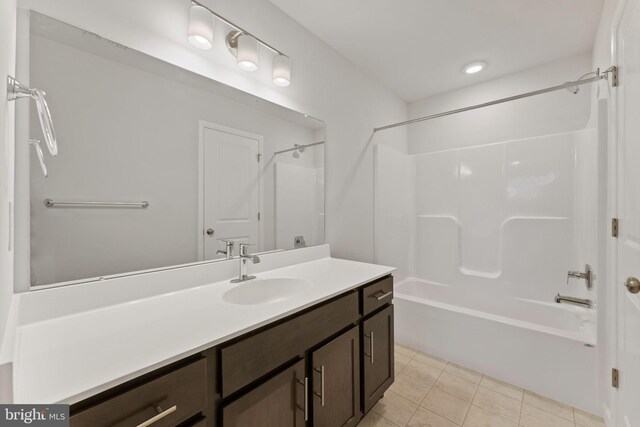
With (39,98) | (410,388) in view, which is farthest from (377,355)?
(39,98)

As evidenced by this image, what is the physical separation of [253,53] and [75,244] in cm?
119

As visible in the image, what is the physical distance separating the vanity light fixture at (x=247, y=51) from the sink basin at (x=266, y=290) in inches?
44.9

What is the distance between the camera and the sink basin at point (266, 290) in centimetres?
124

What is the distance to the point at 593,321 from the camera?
1678mm

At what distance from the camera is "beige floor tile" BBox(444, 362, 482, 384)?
189cm

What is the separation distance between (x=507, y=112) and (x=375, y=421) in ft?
9.24

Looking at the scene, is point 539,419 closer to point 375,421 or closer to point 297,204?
point 375,421

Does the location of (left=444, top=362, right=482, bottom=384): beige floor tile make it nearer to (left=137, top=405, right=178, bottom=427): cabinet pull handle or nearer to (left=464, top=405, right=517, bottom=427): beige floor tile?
(left=464, top=405, right=517, bottom=427): beige floor tile

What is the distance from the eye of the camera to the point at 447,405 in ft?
5.39

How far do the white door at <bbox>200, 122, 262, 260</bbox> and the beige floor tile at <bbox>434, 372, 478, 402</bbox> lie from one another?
1.57 metres

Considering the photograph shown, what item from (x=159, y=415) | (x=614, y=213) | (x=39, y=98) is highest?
(x=39, y=98)

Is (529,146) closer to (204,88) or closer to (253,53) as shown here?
(253,53)

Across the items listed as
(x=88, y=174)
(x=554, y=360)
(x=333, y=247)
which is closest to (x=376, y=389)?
(x=333, y=247)

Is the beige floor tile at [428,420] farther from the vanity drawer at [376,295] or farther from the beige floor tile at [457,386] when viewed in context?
the vanity drawer at [376,295]
